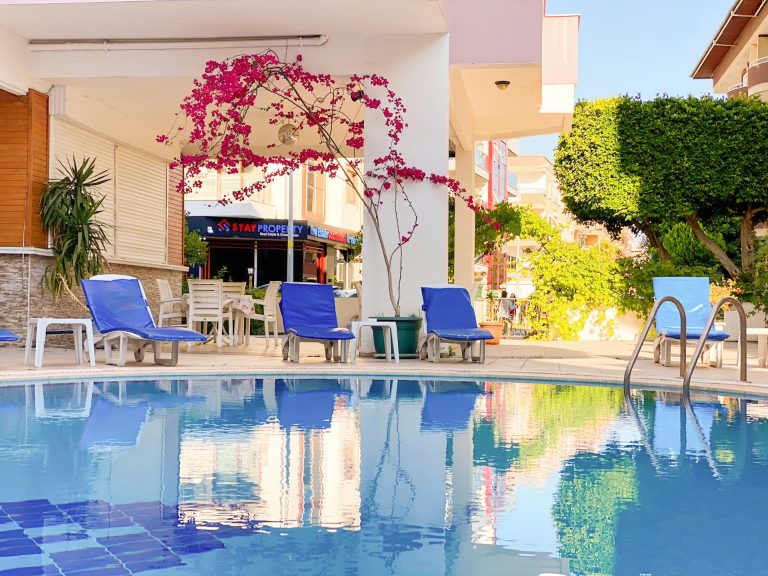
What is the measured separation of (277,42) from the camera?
37.4 ft

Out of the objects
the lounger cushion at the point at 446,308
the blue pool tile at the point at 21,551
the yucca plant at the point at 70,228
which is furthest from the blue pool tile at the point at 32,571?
the yucca plant at the point at 70,228

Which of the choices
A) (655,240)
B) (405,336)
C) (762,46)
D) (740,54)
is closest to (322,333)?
(405,336)

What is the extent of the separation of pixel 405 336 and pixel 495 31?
3899 millimetres

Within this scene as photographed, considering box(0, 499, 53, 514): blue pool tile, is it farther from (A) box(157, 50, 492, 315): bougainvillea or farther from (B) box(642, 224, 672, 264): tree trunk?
(B) box(642, 224, 672, 264): tree trunk

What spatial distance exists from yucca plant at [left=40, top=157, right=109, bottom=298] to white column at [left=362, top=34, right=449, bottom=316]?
3.58 meters

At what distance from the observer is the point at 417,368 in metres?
9.48

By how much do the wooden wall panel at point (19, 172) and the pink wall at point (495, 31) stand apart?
210 inches

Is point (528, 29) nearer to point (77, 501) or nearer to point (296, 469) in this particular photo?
point (296, 469)

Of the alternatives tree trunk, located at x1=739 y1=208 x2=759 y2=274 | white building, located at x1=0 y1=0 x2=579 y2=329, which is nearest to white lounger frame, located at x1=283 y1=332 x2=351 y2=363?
white building, located at x1=0 y1=0 x2=579 y2=329

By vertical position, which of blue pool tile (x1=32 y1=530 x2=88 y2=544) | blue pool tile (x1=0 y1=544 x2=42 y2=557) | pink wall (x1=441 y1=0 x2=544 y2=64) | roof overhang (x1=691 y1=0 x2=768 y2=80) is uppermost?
roof overhang (x1=691 y1=0 x2=768 y2=80)

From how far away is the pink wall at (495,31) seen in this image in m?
11.4

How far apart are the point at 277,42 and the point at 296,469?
8.09 meters

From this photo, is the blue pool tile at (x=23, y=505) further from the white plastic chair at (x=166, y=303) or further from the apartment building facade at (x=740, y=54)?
the apartment building facade at (x=740, y=54)

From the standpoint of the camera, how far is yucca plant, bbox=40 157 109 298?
1176 centimetres
